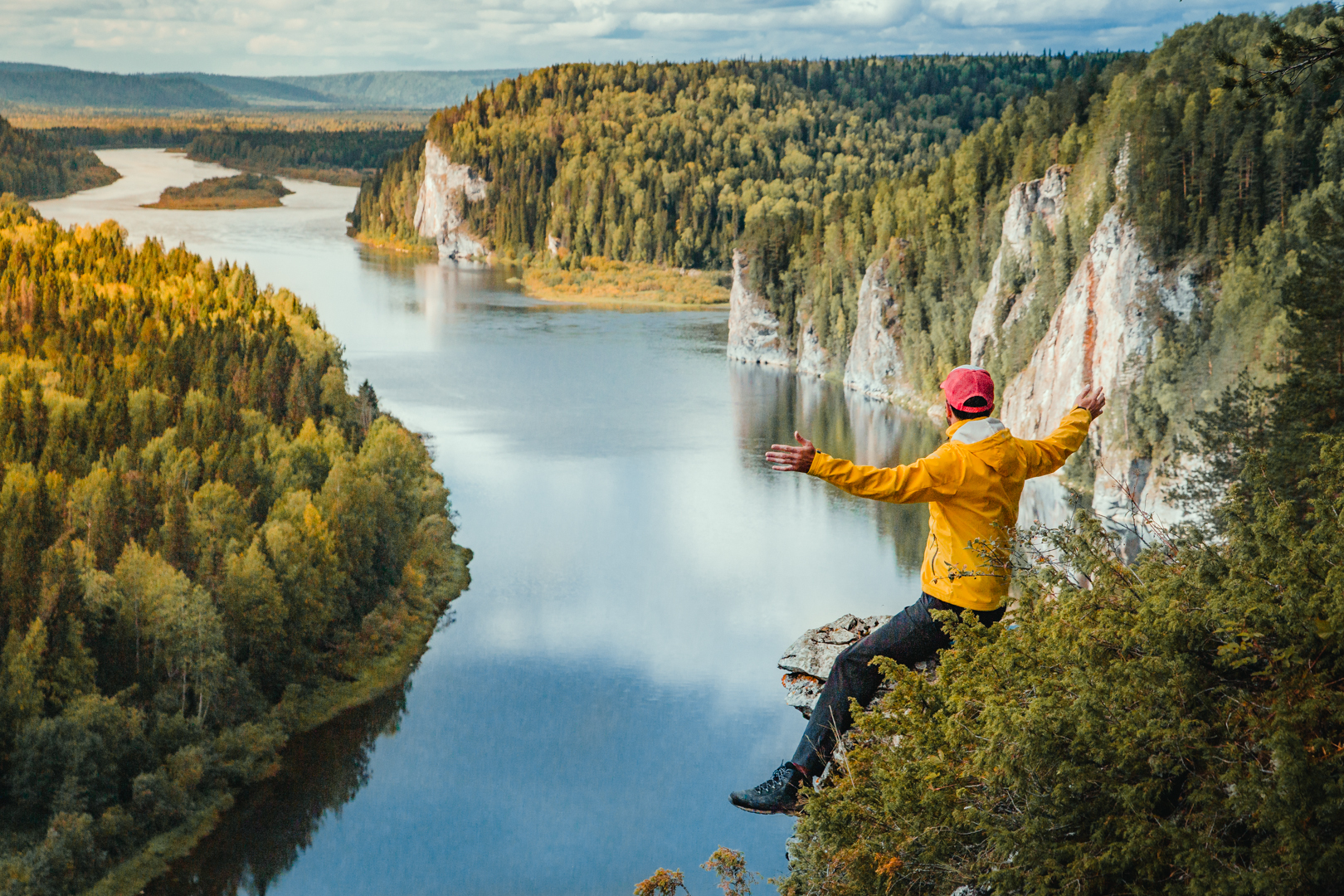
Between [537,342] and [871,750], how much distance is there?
79.2m

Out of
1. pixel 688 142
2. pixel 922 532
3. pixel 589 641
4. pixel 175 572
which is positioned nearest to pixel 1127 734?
pixel 175 572

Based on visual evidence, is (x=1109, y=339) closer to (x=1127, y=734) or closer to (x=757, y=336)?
(x=757, y=336)

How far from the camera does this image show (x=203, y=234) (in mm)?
129250

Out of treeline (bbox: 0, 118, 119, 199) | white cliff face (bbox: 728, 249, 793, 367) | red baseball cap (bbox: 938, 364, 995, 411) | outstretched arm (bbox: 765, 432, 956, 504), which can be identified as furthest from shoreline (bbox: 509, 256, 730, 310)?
outstretched arm (bbox: 765, 432, 956, 504)

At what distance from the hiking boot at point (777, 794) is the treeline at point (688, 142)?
405ft

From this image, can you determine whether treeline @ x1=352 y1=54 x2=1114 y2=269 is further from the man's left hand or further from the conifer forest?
the man's left hand

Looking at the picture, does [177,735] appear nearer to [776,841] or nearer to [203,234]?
[776,841]

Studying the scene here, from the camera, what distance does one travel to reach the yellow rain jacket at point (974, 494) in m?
6.37

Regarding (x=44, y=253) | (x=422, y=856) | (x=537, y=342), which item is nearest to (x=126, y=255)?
(x=44, y=253)

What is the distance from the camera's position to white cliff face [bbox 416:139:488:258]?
533 feet

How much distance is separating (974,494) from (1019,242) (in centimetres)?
6349

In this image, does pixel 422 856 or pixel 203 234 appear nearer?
pixel 422 856

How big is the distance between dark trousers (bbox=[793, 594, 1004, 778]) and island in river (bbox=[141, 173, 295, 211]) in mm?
158485

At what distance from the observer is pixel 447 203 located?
167 meters
